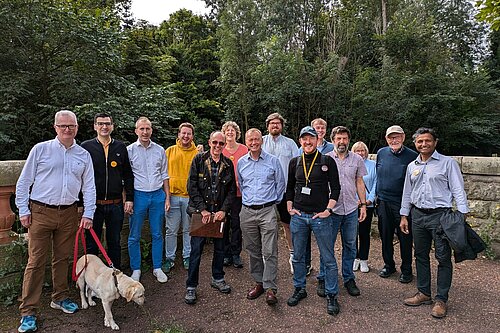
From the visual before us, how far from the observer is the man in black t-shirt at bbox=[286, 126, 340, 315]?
3.47 m

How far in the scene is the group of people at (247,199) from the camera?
3.20 m

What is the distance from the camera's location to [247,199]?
3689 millimetres

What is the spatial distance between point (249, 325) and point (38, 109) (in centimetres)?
837

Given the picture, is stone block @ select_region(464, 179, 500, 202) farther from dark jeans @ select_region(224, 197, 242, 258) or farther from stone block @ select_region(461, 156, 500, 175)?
dark jeans @ select_region(224, 197, 242, 258)

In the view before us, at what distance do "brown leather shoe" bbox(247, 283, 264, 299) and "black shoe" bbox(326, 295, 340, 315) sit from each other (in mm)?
720

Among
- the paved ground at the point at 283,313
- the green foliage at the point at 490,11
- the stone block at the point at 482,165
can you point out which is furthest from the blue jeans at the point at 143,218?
the green foliage at the point at 490,11

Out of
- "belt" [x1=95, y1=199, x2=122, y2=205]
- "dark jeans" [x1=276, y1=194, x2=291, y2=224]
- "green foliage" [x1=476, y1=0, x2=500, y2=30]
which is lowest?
"dark jeans" [x1=276, y1=194, x2=291, y2=224]

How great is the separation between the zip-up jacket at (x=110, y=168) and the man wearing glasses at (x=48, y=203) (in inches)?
12.1

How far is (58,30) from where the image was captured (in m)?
8.14

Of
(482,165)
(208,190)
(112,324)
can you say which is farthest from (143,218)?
(482,165)

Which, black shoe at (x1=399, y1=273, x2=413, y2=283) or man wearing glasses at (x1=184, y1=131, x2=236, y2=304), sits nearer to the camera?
man wearing glasses at (x1=184, y1=131, x2=236, y2=304)

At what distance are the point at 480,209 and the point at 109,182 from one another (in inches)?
206

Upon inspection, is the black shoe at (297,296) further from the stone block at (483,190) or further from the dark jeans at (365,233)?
the stone block at (483,190)

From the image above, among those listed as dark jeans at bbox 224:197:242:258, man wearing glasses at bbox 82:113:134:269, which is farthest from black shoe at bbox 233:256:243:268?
man wearing glasses at bbox 82:113:134:269
